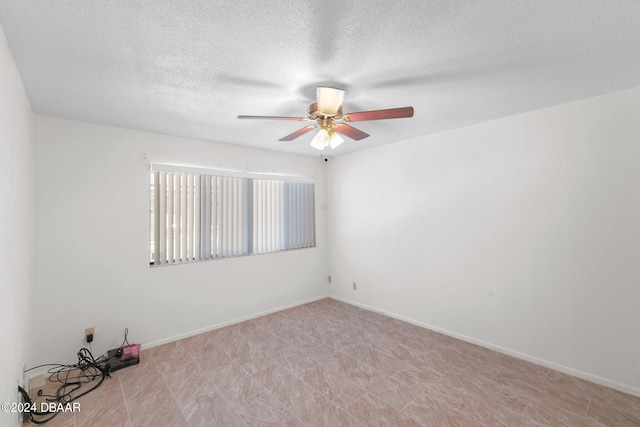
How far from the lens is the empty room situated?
1536 mm

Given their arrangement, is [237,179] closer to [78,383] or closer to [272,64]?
[272,64]

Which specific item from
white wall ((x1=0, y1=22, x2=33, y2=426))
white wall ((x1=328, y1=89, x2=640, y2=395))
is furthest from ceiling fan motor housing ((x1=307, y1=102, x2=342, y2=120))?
white wall ((x1=328, y1=89, x2=640, y2=395))

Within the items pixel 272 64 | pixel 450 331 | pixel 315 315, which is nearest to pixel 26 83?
pixel 272 64

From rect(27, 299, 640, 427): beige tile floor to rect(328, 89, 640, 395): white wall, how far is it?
37 cm

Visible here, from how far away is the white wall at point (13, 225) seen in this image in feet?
4.86

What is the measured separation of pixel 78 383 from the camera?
8.09 ft

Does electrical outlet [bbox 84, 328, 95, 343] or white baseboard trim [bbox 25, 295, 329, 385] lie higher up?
electrical outlet [bbox 84, 328, 95, 343]

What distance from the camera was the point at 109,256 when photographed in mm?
2936

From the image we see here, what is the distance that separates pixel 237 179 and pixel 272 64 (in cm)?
234

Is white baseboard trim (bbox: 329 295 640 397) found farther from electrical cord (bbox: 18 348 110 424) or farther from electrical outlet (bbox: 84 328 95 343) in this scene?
electrical outlet (bbox: 84 328 95 343)

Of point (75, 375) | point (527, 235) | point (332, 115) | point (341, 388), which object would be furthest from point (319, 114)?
point (75, 375)

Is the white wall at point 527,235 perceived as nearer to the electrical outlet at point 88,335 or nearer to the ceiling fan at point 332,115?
the ceiling fan at point 332,115

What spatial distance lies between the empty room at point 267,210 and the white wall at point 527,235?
19mm

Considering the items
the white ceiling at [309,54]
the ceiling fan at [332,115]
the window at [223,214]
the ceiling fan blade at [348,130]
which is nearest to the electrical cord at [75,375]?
the window at [223,214]
